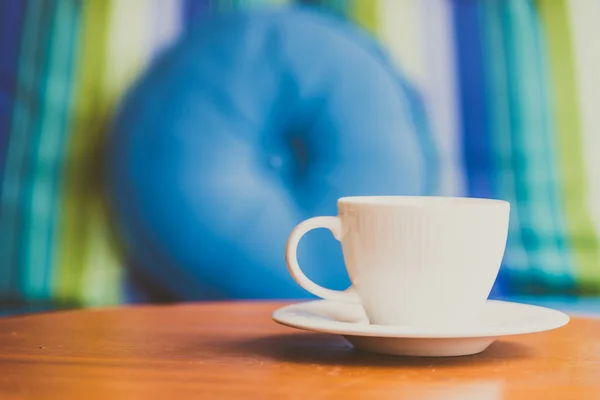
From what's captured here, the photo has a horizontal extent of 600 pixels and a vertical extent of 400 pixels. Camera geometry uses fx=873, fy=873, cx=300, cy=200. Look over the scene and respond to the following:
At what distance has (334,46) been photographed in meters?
1.37

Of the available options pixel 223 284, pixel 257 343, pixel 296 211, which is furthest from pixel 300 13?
pixel 257 343

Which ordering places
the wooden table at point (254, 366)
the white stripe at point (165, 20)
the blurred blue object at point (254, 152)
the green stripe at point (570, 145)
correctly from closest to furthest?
1. the wooden table at point (254, 366)
2. the blurred blue object at point (254, 152)
3. the green stripe at point (570, 145)
4. the white stripe at point (165, 20)

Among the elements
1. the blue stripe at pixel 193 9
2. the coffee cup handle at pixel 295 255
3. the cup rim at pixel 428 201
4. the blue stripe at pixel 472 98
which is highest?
the blue stripe at pixel 193 9

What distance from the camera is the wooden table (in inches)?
15.9

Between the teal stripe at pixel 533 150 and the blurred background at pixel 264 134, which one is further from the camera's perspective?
the teal stripe at pixel 533 150

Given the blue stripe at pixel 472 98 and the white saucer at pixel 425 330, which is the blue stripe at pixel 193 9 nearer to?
the blue stripe at pixel 472 98

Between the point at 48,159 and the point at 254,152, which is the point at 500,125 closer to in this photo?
the point at 254,152

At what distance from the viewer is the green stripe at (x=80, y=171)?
1471 mm

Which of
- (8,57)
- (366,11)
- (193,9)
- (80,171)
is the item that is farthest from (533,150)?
(8,57)

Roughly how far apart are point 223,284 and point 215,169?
6.9 inches

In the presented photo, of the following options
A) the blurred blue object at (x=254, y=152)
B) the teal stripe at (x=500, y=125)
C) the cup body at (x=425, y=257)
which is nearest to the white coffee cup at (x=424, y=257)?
the cup body at (x=425, y=257)

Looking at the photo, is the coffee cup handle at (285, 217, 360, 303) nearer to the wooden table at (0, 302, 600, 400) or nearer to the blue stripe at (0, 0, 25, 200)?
the wooden table at (0, 302, 600, 400)

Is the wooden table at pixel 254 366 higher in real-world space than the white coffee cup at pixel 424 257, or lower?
Answer: lower

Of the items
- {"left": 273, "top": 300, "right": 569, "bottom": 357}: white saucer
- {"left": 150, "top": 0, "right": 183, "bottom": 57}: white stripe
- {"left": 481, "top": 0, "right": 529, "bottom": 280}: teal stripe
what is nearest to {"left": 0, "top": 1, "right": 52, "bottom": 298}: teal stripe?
{"left": 150, "top": 0, "right": 183, "bottom": 57}: white stripe
